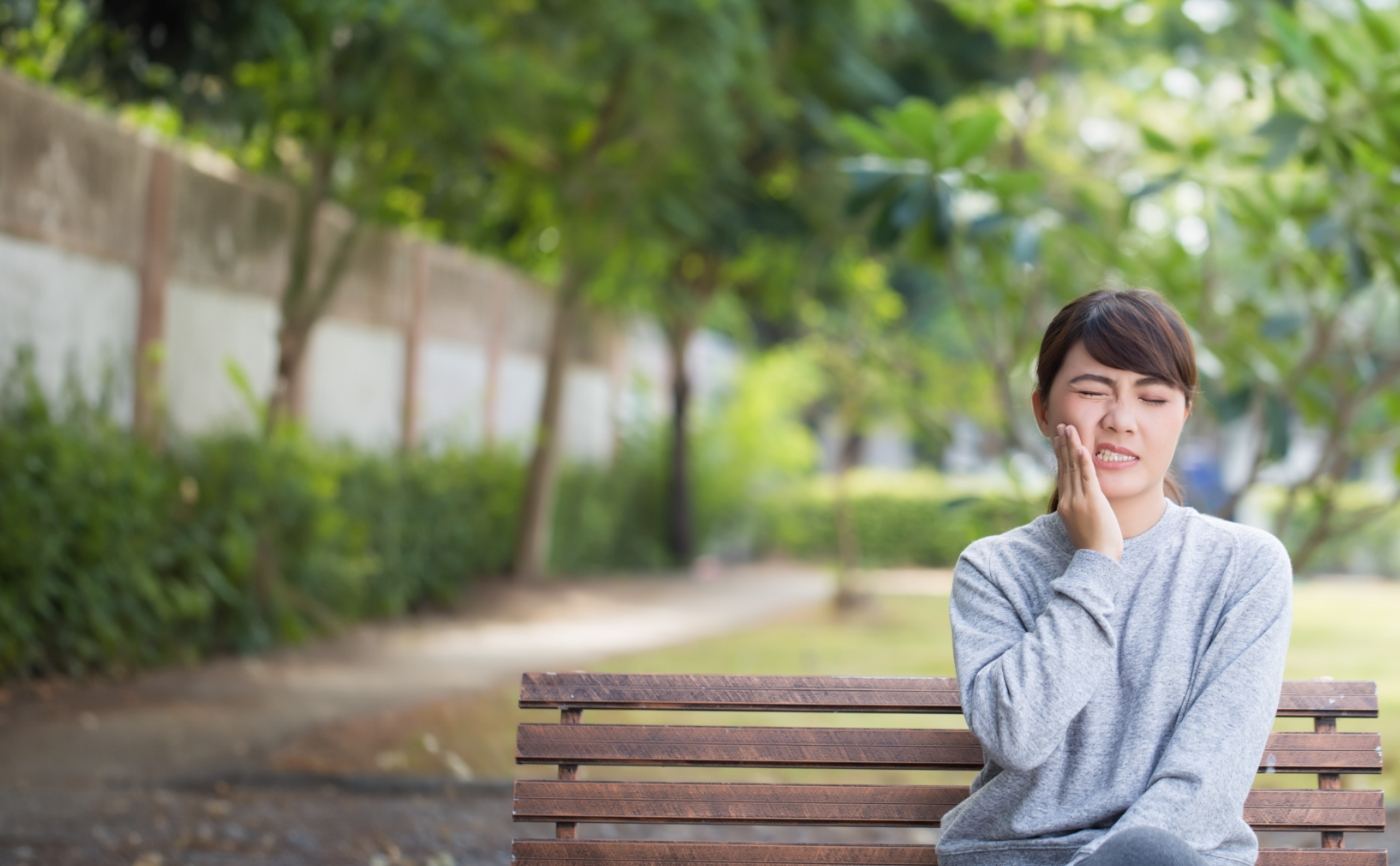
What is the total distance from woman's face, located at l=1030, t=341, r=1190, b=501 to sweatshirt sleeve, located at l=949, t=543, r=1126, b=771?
161 millimetres

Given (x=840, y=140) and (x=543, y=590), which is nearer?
(x=840, y=140)

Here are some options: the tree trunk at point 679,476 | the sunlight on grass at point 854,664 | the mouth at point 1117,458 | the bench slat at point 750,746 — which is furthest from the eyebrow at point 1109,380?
the tree trunk at point 679,476

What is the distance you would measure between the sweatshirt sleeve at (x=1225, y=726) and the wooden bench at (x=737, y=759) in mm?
424

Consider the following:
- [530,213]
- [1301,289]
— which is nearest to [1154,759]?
[1301,289]

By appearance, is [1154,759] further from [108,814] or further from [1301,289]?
[1301,289]

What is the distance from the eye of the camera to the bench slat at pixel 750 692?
313cm

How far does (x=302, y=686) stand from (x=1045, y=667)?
769 cm

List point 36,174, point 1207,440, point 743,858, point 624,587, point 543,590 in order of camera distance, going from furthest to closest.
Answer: point 1207,440 < point 624,587 < point 543,590 < point 36,174 < point 743,858

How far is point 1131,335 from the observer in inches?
109

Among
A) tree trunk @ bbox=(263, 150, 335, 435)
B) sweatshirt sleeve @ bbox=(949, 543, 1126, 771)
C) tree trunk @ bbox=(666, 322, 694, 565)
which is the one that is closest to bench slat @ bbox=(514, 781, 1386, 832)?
sweatshirt sleeve @ bbox=(949, 543, 1126, 771)

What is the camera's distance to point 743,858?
3.13 metres

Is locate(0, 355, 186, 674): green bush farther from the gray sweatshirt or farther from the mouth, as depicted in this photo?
the mouth

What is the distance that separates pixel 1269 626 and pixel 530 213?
15.2 m

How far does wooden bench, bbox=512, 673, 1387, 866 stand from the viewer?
3.12 metres
